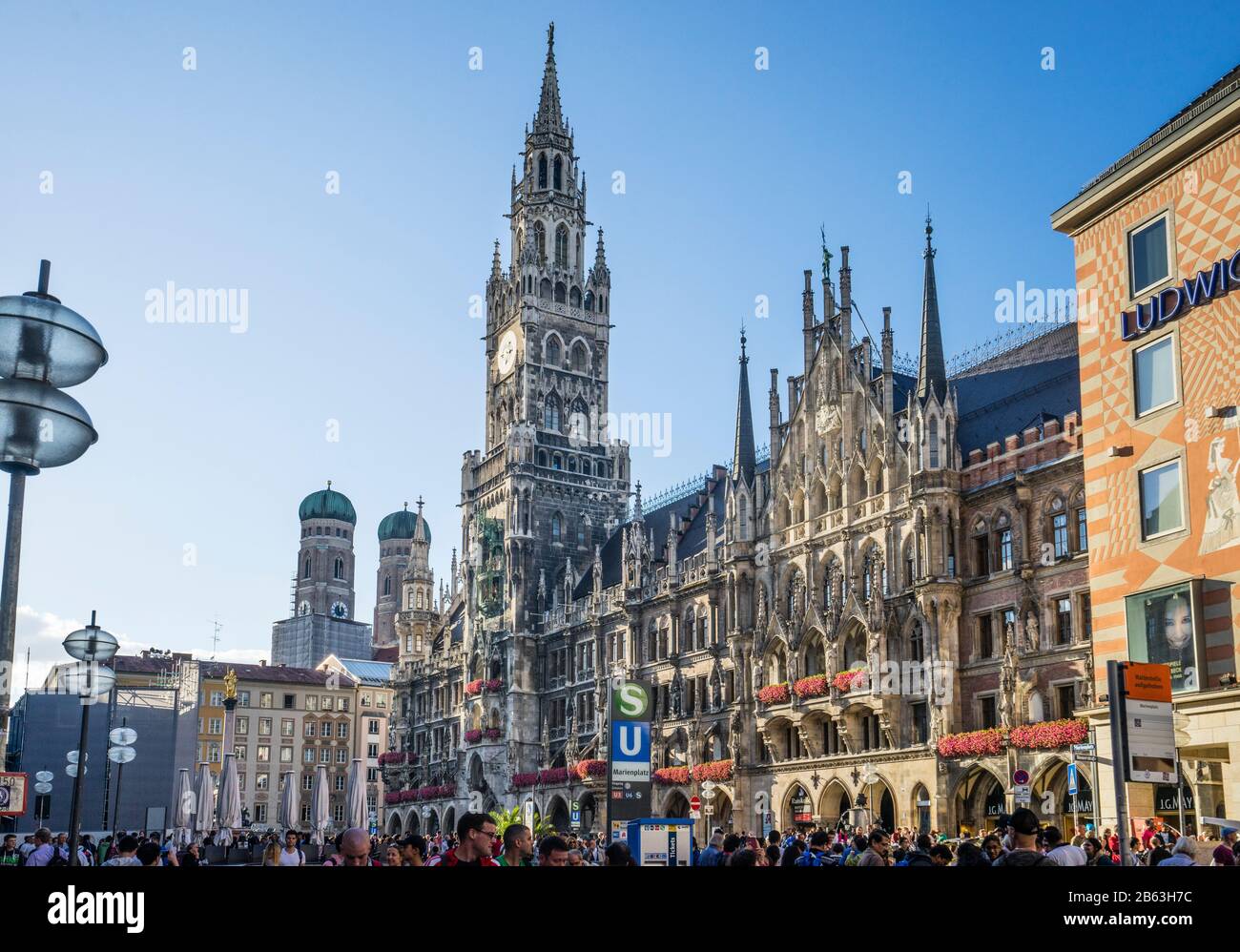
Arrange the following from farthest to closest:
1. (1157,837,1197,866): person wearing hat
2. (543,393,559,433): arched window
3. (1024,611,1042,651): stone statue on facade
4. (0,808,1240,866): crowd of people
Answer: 1. (543,393,559,433): arched window
2. (1024,611,1042,651): stone statue on facade
3. (1157,837,1197,866): person wearing hat
4. (0,808,1240,866): crowd of people

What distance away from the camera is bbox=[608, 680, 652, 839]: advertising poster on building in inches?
882

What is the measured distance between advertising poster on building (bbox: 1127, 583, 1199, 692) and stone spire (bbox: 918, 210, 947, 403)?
20.0m

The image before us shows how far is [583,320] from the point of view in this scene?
84062 mm

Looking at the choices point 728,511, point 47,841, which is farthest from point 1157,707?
point 728,511

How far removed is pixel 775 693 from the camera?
5319cm

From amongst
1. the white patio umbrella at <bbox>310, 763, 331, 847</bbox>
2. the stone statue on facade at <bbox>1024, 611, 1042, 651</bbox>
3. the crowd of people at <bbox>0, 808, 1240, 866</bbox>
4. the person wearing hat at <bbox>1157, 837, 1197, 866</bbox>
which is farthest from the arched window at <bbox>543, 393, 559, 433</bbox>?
the person wearing hat at <bbox>1157, 837, 1197, 866</bbox>

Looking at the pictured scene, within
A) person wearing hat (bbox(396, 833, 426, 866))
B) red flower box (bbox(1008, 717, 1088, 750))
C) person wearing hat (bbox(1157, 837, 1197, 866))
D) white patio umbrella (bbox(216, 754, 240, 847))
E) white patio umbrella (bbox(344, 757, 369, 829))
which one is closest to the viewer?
person wearing hat (bbox(396, 833, 426, 866))

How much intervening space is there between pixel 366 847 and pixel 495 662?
6647cm

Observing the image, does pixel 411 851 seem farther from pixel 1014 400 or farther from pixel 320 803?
pixel 1014 400

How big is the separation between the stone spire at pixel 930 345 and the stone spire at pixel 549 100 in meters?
42.9

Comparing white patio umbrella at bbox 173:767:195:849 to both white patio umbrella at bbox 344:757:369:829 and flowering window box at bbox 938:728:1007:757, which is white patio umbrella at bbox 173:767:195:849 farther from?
flowering window box at bbox 938:728:1007:757

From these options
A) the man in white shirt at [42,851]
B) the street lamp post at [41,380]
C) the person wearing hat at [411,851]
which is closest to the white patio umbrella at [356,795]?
the man in white shirt at [42,851]

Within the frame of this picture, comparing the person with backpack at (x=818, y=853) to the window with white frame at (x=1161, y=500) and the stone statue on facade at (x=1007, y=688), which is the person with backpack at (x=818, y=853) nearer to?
the window with white frame at (x=1161, y=500)
